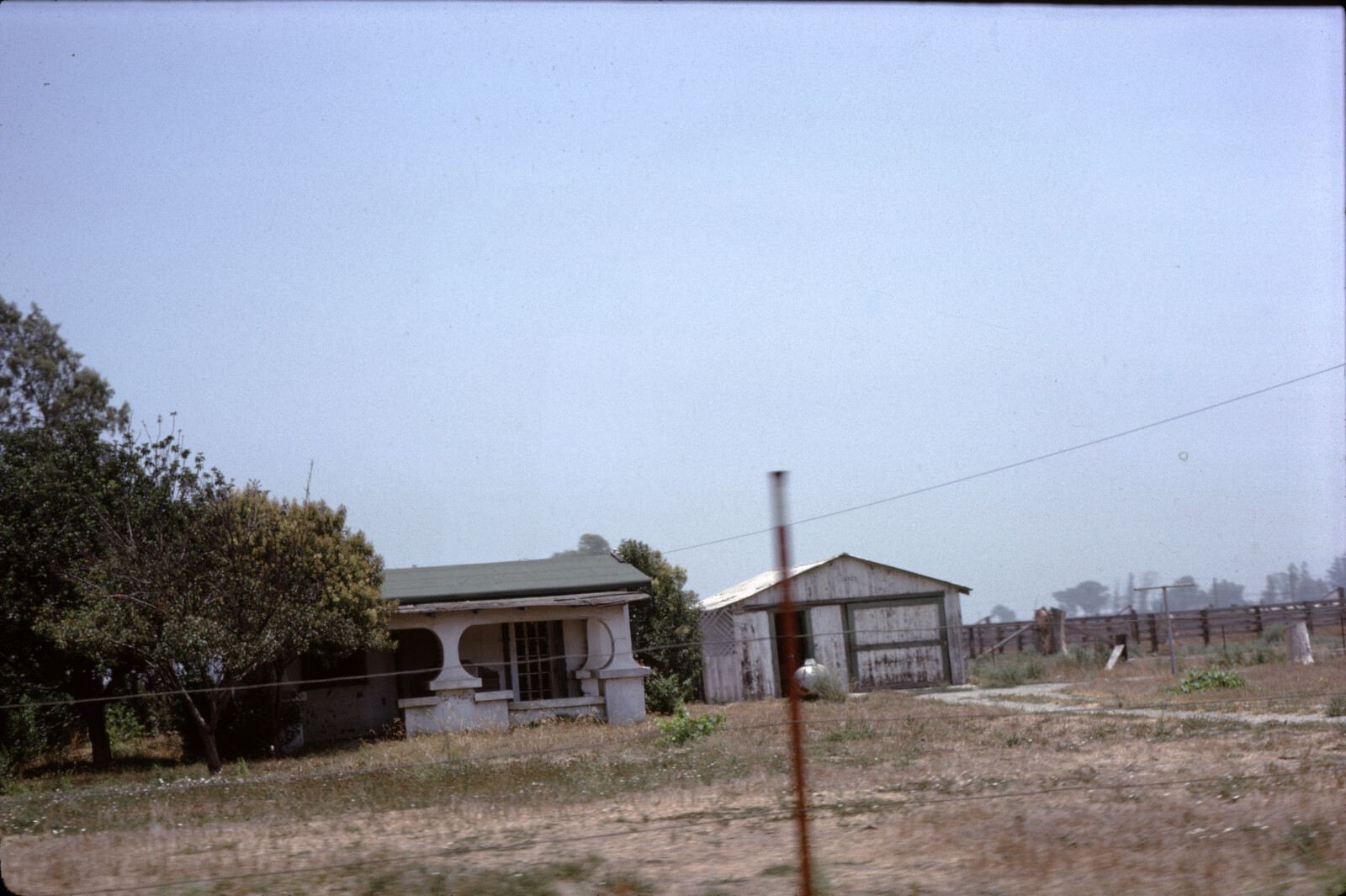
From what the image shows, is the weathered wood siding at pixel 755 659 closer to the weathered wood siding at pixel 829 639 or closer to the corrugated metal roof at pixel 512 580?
the weathered wood siding at pixel 829 639

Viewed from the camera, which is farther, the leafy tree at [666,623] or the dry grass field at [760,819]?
the leafy tree at [666,623]

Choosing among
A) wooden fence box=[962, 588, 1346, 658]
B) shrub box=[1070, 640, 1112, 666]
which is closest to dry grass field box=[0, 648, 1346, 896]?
shrub box=[1070, 640, 1112, 666]

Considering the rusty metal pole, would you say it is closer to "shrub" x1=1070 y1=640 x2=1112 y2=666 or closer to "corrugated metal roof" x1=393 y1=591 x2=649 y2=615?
"corrugated metal roof" x1=393 y1=591 x2=649 y2=615

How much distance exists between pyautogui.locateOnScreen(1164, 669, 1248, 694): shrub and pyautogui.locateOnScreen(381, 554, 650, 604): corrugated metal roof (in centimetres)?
1106

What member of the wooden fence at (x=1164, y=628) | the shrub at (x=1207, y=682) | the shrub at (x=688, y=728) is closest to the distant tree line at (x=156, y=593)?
the shrub at (x=688, y=728)

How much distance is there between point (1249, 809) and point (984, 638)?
36254mm

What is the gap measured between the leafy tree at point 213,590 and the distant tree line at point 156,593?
3 cm

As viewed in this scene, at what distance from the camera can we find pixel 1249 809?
27.5ft

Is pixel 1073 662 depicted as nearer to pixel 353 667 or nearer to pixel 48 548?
pixel 353 667

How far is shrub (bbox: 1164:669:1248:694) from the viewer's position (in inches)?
779

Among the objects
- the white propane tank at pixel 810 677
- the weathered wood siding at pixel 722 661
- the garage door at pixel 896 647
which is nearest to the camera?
the white propane tank at pixel 810 677

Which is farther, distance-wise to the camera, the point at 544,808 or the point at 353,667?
the point at 353,667

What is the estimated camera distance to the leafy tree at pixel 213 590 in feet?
55.4

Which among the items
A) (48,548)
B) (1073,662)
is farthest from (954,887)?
(1073,662)
